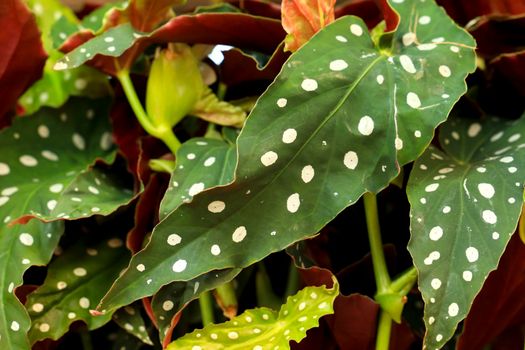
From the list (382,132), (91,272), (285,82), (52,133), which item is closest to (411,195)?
(382,132)

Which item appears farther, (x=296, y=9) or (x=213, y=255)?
(x=296, y=9)

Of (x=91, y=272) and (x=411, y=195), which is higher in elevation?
(x=411, y=195)

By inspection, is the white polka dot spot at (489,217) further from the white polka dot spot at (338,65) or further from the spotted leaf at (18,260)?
the spotted leaf at (18,260)

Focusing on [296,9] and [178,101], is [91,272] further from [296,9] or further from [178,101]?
[296,9]

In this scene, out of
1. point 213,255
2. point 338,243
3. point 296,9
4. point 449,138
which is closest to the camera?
point 213,255

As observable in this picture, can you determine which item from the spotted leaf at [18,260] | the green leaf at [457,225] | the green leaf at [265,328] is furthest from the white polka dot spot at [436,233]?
the spotted leaf at [18,260]

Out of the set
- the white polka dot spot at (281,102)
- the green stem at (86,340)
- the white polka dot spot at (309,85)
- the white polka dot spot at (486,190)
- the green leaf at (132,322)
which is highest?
the white polka dot spot at (309,85)

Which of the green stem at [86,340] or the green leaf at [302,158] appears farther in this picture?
the green stem at [86,340]

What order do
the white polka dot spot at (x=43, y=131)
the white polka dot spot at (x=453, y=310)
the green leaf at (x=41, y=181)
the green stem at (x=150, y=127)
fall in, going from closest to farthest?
the white polka dot spot at (x=453, y=310), the green leaf at (x=41, y=181), the green stem at (x=150, y=127), the white polka dot spot at (x=43, y=131)
